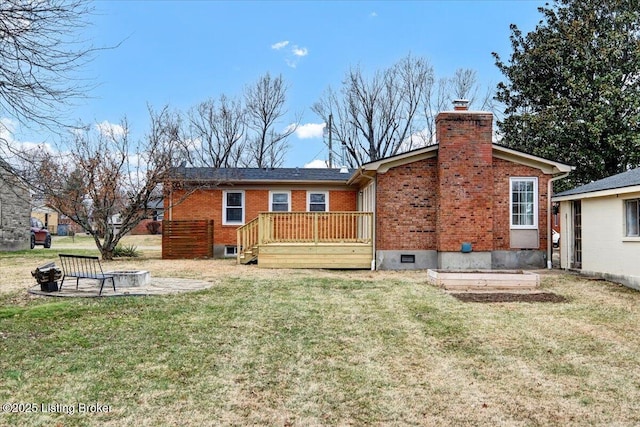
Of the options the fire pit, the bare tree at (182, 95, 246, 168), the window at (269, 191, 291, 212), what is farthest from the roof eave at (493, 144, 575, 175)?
the bare tree at (182, 95, 246, 168)

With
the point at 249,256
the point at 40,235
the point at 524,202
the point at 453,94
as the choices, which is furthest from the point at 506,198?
→ the point at 40,235

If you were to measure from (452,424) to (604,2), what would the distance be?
24384mm

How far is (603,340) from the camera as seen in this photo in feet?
19.2

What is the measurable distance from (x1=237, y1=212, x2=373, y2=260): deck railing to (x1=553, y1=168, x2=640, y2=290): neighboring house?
5.63 m

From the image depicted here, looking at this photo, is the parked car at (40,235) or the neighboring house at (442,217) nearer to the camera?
the neighboring house at (442,217)

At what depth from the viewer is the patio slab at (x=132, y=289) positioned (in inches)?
328

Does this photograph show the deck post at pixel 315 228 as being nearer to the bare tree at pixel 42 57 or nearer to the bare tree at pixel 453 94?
the bare tree at pixel 42 57

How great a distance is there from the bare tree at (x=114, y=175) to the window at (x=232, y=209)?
245cm

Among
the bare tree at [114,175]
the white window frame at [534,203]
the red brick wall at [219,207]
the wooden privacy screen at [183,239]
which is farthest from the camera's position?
the red brick wall at [219,207]

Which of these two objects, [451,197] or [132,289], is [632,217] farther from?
[132,289]

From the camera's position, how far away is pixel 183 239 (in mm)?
17109

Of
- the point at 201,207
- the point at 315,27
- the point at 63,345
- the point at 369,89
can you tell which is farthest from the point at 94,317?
the point at 369,89

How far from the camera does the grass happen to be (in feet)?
12.2

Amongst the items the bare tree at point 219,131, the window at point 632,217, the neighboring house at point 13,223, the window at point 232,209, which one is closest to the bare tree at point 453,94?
the bare tree at point 219,131
